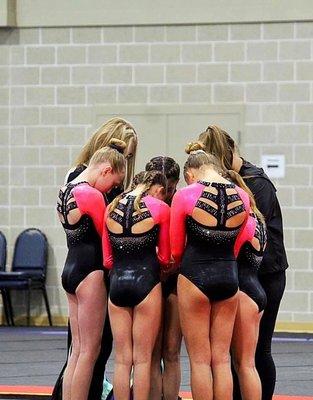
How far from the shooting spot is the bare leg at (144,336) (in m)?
6.56

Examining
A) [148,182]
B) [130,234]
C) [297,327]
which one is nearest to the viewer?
[130,234]

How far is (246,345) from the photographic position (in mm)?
6605

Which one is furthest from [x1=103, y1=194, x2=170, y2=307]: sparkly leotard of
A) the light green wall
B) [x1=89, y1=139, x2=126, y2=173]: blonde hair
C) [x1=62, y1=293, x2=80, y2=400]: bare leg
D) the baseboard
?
the light green wall

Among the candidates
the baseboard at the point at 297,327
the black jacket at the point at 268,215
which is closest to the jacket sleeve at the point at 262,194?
the black jacket at the point at 268,215

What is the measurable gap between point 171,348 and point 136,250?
71 cm

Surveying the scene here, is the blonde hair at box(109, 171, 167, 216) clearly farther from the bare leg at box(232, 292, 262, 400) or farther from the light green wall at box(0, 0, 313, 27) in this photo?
the light green wall at box(0, 0, 313, 27)

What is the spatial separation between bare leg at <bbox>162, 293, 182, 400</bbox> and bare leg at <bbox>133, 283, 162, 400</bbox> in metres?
0.23

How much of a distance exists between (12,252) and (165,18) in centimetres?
310

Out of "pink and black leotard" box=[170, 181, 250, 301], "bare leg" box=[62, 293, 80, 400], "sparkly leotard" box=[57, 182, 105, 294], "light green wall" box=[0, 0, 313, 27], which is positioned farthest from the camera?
"light green wall" box=[0, 0, 313, 27]

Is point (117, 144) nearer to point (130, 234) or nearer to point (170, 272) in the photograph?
point (130, 234)

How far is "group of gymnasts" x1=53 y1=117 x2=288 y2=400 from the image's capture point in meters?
6.47

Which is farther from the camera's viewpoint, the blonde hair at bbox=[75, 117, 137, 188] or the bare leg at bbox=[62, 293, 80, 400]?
the blonde hair at bbox=[75, 117, 137, 188]

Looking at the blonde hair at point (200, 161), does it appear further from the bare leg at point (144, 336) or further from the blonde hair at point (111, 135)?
the bare leg at point (144, 336)

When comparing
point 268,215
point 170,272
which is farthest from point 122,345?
point 268,215
